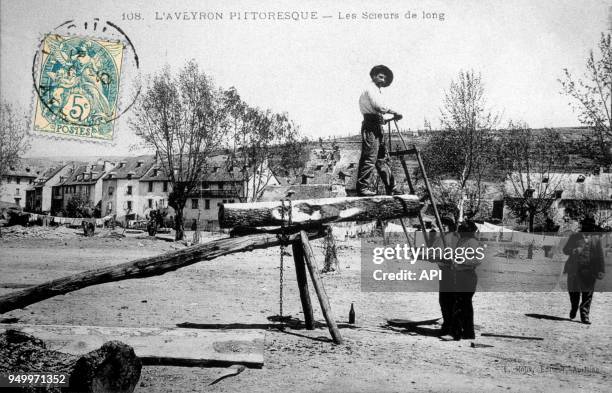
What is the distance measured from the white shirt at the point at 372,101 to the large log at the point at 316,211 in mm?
1247

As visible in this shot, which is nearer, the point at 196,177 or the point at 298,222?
the point at 298,222

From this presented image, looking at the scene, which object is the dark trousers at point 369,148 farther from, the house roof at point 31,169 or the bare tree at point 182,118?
the house roof at point 31,169

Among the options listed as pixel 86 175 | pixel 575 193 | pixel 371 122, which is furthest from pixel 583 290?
pixel 86 175

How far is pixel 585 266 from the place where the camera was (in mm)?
8289

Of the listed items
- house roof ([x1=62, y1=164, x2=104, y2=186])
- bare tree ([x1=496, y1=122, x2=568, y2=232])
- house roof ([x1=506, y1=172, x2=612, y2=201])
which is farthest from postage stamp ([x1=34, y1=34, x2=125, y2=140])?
house roof ([x1=62, y1=164, x2=104, y2=186])

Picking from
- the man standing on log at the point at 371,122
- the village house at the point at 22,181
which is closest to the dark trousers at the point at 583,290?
the man standing on log at the point at 371,122

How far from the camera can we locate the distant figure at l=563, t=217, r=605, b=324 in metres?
8.19

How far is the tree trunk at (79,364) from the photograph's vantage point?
3.91 metres

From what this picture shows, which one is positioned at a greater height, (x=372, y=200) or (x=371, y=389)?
(x=372, y=200)

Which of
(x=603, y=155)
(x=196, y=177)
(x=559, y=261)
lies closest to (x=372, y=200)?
(x=603, y=155)

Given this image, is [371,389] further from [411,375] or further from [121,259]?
[121,259]

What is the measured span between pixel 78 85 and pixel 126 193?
166 ft

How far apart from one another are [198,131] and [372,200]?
20153 millimetres

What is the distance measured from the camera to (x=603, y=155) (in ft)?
56.6
